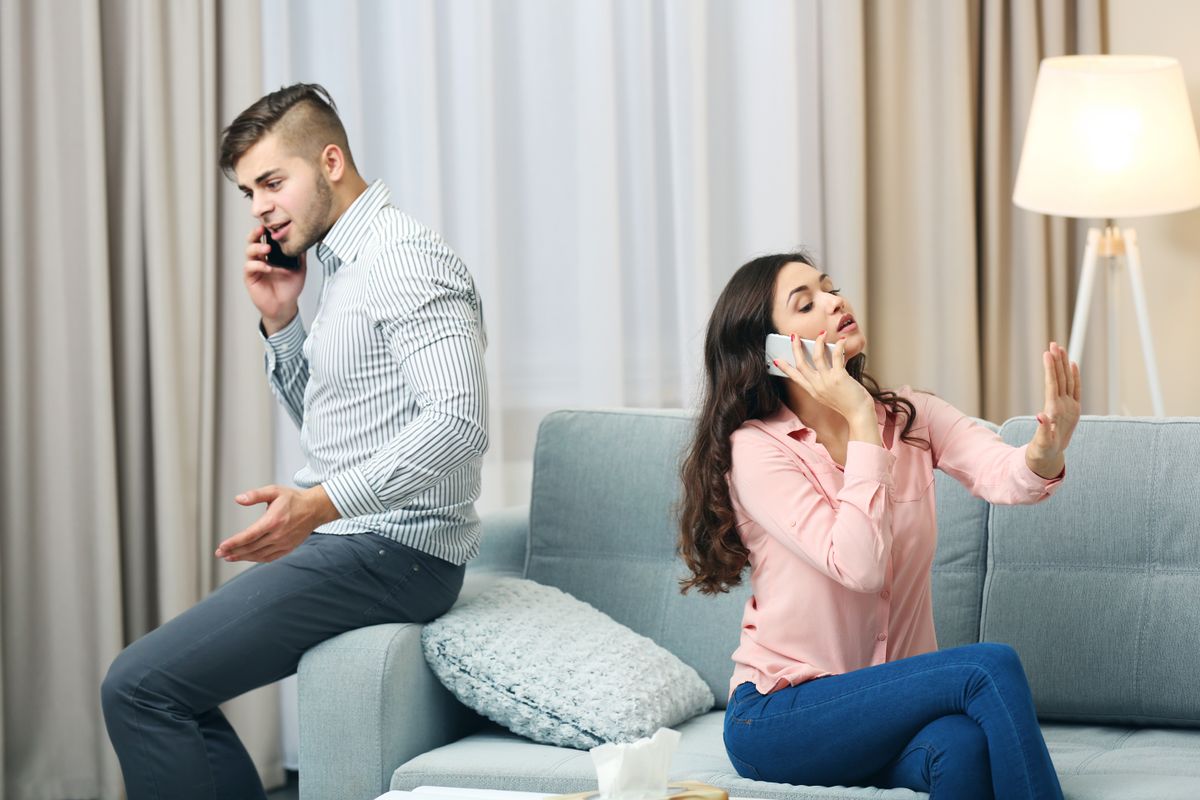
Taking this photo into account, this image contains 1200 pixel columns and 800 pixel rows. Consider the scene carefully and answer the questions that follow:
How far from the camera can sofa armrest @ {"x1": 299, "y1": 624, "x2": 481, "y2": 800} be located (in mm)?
1979

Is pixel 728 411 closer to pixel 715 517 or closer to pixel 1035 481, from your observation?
pixel 715 517

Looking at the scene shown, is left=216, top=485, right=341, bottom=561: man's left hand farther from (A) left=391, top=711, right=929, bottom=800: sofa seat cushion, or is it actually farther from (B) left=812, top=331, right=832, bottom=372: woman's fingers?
(B) left=812, top=331, right=832, bottom=372: woman's fingers

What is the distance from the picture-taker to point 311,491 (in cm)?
197

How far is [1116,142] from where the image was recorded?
3043 mm

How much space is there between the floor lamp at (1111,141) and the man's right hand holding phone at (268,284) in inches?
67.4

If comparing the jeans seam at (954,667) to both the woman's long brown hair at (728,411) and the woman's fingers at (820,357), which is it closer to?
the woman's long brown hair at (728,411)

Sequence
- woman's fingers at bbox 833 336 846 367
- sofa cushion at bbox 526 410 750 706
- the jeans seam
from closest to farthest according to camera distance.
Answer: the jeans seam < woman's fingers at bbox 833 336 846 367 < sofa cushion at bbox 526 410 750 706

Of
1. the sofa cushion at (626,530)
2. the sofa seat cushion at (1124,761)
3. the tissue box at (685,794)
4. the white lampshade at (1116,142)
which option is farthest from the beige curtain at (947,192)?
the tissue box at (685,794)

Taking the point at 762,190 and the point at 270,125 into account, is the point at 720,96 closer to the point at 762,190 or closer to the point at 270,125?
the point at 762,190

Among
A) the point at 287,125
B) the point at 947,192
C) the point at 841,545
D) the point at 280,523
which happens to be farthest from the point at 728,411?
the point at 947,192

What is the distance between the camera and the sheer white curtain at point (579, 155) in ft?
10.6

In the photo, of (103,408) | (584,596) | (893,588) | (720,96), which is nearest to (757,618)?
(893,588)

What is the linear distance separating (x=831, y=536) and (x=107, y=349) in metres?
1.71

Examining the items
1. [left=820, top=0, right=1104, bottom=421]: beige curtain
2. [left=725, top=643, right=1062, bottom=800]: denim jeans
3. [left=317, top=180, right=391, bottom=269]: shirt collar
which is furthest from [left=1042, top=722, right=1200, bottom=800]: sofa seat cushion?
[left=820, top=0, right=1104, bottom=421]: beige curtain
